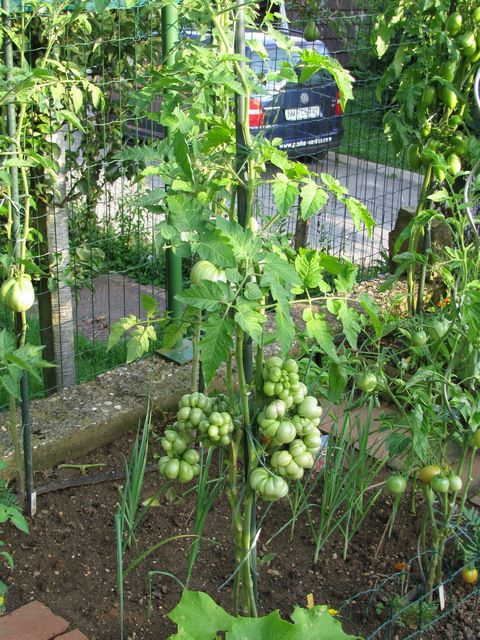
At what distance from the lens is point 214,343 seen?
6.15ft

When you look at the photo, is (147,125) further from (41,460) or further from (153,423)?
(41,460)

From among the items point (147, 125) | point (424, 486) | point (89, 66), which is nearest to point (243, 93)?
point (424, 486)

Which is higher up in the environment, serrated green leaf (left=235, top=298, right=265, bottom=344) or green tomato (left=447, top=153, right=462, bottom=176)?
serrated green leaf (left=235, top=298, right=265, bottom=344)

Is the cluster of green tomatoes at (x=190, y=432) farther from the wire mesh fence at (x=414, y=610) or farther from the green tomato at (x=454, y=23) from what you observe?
the green tomato at (x=454, y=23)

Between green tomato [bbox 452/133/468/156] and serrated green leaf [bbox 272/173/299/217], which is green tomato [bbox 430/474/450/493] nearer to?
serrated green leaf [bbox 272/173/299/217]

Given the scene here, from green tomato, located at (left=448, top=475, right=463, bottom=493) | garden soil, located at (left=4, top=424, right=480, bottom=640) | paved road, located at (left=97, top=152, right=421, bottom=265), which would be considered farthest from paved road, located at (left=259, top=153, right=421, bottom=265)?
green tomato, located at (left=448, top=475, right=463, bottom=493)

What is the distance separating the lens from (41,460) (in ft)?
11.0

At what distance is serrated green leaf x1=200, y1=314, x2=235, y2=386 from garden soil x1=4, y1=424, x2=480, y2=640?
0.74 meters

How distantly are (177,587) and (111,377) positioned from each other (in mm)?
1311

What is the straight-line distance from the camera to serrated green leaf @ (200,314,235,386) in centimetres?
187

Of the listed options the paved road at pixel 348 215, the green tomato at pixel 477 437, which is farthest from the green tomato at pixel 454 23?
the green tomato at pixel 477 437

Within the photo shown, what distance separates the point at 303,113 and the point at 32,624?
4.86m

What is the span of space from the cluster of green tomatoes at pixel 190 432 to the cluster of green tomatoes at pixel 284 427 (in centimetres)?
10

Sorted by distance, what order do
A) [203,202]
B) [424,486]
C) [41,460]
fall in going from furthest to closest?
[41,460] → [424,486] → [203,202]
